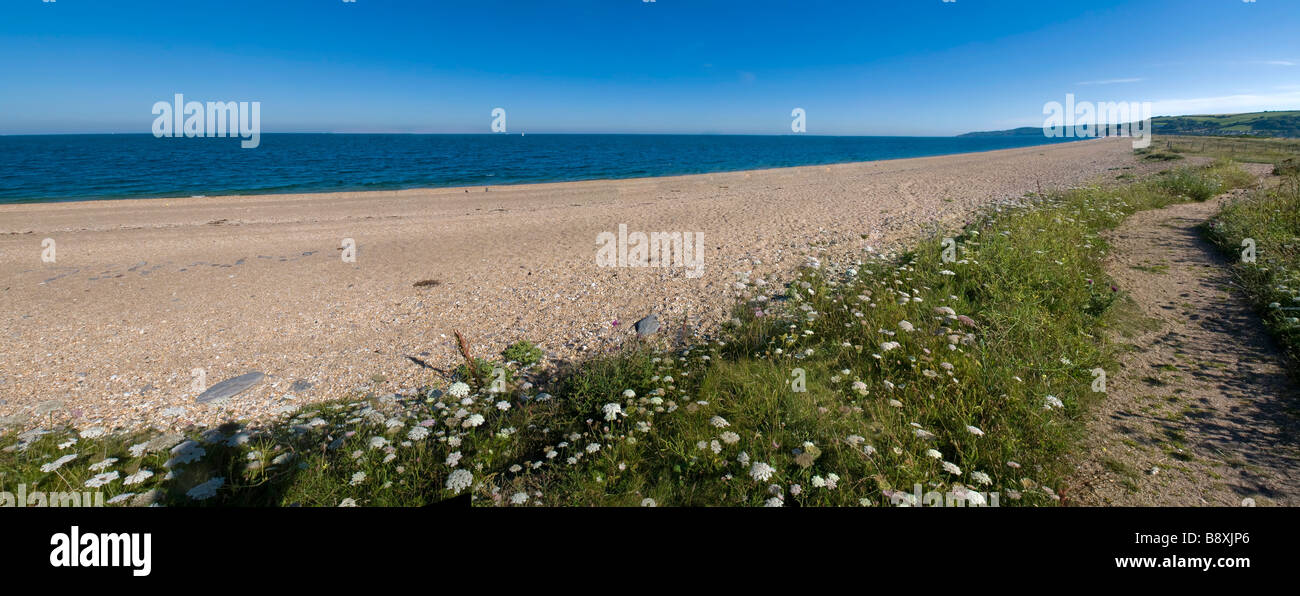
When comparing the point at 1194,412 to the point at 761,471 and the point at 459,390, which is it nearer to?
the point at 761,471

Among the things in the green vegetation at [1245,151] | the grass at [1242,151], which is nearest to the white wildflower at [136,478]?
the green vegetation at [1245,151]

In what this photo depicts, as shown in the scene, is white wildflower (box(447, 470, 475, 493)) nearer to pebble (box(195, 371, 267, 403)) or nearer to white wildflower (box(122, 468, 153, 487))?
white wildflower (box(122, 468, 153, 487))

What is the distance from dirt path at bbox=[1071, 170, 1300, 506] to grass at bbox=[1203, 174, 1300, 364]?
19 centimetres

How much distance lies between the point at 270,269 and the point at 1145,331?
52.9 ft

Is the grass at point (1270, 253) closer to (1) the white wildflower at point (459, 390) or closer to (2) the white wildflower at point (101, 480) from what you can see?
(1) the white wildflower at point (459, 390)

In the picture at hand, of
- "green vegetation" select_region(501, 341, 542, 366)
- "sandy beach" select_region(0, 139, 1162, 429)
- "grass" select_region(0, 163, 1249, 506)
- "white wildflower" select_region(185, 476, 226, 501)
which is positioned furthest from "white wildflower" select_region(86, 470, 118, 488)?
"green vegetation" select_region(501, 341, 542, 366)

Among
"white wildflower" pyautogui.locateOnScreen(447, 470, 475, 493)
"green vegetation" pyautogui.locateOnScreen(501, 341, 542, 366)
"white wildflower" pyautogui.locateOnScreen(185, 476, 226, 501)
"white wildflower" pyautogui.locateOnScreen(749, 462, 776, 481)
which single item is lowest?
"white wildflower" pyautogui.locateOnScreen(185, 476, 226, 501)

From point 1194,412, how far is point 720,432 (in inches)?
181

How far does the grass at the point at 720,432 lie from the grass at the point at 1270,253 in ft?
4.80

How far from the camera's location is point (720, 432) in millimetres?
4133

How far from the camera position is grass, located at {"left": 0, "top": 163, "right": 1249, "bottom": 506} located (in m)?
3.61
